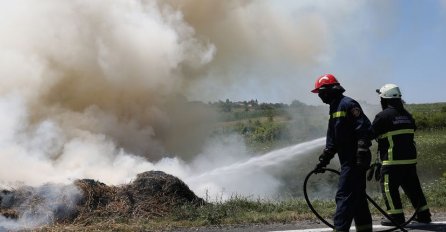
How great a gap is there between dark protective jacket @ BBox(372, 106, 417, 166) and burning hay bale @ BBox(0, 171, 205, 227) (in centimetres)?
336

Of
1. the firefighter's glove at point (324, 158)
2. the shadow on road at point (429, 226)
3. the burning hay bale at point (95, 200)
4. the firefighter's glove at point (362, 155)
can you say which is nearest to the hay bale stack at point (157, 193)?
the burning hay bale at point (95, 200)

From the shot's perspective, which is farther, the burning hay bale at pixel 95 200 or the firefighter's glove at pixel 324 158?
the burning hay bale at pixel 95 200

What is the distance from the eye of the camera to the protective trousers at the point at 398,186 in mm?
6172

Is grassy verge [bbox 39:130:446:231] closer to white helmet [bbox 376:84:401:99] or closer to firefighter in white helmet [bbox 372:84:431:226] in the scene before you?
firefighter in white helmet [bbox 372:84:431:226]

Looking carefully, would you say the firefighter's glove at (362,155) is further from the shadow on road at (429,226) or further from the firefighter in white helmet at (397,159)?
the shadow on road at (429,226)

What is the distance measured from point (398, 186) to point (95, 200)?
15.2 ft

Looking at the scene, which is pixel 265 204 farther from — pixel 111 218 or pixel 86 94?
pixel 86 94

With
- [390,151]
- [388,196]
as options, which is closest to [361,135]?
[390,151]

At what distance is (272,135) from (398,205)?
3850 cm

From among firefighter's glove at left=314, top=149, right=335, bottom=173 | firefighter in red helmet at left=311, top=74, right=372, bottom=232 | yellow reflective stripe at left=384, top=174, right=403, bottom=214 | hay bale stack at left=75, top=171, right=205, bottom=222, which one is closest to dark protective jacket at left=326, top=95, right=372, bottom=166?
firefighter in red helmet at left=311, top=74, right=372, bottom=232

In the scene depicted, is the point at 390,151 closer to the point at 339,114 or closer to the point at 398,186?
the point at 398,186

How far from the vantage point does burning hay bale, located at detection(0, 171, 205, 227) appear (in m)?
7.39

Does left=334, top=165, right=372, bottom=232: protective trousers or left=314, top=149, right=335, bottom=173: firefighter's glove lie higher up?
left=314, top=149, right=335, bottom=173: firefighter's glove

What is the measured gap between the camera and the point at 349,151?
17.6 ft
